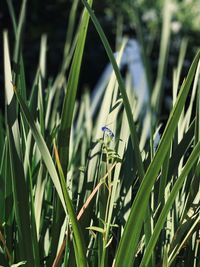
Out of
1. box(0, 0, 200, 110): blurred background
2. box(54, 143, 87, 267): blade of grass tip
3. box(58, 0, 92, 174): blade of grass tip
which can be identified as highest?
box(0, 0, 200, 110): blurred background

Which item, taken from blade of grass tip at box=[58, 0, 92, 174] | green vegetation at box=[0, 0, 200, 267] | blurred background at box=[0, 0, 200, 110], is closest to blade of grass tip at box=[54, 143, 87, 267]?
green vegetation at box=[0, 0, 200, 267]

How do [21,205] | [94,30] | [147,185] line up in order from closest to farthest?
[147,185], [21,205], [94,30]

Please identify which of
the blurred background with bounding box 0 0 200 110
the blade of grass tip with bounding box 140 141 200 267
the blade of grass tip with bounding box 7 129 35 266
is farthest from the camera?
the blurred background with bounding box 0 0 200 110

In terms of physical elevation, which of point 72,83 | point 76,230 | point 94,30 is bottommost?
point 76,230

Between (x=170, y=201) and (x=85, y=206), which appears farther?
(x=85, y=206)

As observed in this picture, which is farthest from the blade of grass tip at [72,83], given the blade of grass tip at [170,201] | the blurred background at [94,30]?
the blurred background at [94,30]

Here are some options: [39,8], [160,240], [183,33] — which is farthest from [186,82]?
[183,33]

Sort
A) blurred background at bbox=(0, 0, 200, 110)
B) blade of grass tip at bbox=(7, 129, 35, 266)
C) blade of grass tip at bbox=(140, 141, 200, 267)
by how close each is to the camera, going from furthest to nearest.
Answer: blurred background at bbox=(0, 0, 200, 110) < blade of grass tip at bbox=(7, 129, 35, 266) < blade of grass tip at bbox=(140, 141, 200, 267)

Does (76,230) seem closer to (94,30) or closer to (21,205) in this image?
(21,205)

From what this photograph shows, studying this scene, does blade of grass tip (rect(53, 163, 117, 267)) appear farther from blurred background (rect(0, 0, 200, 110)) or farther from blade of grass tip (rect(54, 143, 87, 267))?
blurred background (rect(0, 0, 200, 110))

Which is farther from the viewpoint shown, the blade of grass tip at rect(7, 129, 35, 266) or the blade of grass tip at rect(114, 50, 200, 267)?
the blade of grass tip at rect(7, 129, 35, 266)

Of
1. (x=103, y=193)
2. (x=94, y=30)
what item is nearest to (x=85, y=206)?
(x=103, y=193)

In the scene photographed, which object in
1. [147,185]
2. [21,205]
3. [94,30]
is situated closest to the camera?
[147,185]

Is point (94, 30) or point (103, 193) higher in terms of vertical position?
point (94, 30)
